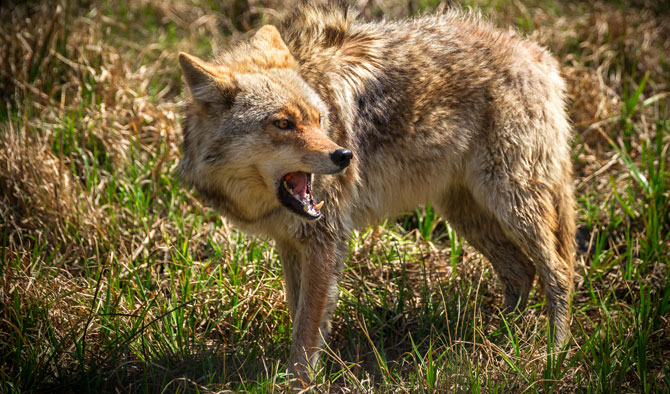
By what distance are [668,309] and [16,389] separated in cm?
380

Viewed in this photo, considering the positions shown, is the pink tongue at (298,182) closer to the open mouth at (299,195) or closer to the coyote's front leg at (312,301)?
the open mouth at (299,195)

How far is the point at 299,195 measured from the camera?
3502 mm

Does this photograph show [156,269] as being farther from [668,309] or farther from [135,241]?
[668,309]

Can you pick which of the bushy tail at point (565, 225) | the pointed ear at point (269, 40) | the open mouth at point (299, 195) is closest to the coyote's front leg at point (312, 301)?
the open mouth at point (299, 195)

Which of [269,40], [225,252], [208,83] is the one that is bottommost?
[225,252]

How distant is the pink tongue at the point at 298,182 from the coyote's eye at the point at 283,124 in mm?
278

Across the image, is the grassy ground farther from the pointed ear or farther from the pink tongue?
the pointed ear

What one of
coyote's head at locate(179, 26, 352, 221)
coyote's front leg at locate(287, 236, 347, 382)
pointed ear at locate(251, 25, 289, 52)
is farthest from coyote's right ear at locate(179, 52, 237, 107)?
coyote's front leg at locate(287, 236, 347, 382)

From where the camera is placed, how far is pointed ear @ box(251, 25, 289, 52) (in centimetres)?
382

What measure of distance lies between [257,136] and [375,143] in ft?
2.92

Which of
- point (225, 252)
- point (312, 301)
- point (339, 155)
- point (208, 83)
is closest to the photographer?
point (339, 155)

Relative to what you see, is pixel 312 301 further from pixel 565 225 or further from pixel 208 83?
pixel 565 225

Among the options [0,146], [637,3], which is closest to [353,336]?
[0,146]

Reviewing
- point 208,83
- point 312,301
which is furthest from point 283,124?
point 312,301
